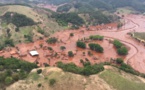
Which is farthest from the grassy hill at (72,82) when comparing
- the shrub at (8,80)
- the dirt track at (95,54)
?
the dirt track at (95,54)

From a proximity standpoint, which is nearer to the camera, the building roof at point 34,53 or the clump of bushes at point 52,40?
the building roof at point 34,53

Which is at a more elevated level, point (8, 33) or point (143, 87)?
point (8, 33)

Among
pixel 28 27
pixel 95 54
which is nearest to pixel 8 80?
pixel 95 54

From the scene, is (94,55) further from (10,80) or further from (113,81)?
(10,80)

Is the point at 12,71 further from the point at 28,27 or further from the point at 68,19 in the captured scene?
the point at 68,19

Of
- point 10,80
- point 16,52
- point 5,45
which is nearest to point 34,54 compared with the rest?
point 16,52

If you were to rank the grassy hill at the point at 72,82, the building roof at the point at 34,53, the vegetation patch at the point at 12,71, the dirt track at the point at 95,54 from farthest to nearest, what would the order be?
the building roof at the point at 34,53 < the dirt track at the point at 95,54 < the vegetation patch at the point at 12,71 < the grassy hill at the point at 72,82

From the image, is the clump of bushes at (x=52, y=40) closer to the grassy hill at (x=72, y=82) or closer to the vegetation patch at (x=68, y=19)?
the vegetation patch at (x=68, y=19)

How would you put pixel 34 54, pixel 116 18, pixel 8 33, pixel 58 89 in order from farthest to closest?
pixel 116 18, pixel 8 33, pixel 34 54, pixel 58 89
